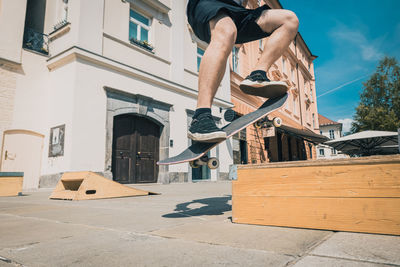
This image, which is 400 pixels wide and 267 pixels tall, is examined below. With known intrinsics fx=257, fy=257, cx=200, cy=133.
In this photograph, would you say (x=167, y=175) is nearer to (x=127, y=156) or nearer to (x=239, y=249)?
(x=127, y=156)

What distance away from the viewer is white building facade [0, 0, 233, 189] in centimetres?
701

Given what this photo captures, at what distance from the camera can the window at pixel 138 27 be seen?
896cm

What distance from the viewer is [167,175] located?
9055 mm

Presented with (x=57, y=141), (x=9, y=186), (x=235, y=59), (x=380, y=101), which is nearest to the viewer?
(x=9, y=186)

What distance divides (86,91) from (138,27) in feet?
11.3

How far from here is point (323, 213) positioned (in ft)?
4.25

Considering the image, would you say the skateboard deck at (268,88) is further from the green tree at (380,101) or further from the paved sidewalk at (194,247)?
the green tree at (380,101)

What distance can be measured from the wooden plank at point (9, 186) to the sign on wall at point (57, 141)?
1634 mm

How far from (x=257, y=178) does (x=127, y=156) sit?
7.20 metres

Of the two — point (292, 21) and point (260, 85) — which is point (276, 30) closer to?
point (292, 21)

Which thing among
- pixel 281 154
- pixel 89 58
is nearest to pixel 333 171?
pixel 89 58

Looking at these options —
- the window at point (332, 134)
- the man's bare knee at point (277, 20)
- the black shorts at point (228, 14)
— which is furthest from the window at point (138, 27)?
the window at point (332, 134)

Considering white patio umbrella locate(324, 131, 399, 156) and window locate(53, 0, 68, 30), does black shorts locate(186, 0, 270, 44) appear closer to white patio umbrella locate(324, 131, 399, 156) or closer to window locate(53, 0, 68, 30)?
window locate(53, 0, 68, 30)

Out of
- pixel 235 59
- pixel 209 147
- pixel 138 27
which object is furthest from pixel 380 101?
pixel 209 147
